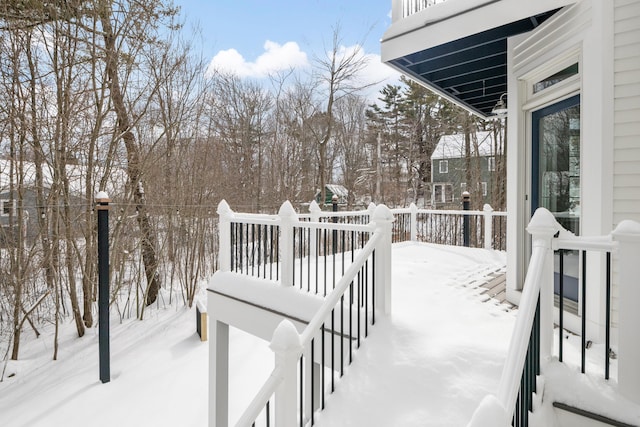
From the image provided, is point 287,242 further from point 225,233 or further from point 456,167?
point 456,167

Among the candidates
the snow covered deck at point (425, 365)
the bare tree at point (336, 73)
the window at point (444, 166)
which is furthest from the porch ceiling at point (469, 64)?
the window at point (444, 166)

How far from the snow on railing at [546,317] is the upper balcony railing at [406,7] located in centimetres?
337

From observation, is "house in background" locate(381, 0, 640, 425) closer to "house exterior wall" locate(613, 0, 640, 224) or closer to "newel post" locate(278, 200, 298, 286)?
"house exterior wall" locate(613, 0, 640, 224)

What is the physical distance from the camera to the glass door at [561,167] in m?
3.57

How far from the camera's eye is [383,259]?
135 inches

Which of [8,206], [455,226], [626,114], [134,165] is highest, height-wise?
[134,165]

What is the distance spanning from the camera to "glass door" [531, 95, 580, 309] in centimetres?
357

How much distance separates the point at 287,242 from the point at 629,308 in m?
3.06

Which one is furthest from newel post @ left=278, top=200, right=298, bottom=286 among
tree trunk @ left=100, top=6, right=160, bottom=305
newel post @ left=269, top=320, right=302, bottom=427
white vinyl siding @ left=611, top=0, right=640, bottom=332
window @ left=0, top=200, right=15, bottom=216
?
window @ left=0, top=200, right=15, bottom=216

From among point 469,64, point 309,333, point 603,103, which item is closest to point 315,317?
point 309,333

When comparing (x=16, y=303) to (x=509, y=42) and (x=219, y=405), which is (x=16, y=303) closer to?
(x=219, y=405)

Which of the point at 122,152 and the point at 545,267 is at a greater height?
the point at 122,152

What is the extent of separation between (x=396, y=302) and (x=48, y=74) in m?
7.97

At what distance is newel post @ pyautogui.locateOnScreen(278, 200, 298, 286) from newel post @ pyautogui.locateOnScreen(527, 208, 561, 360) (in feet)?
8.19
